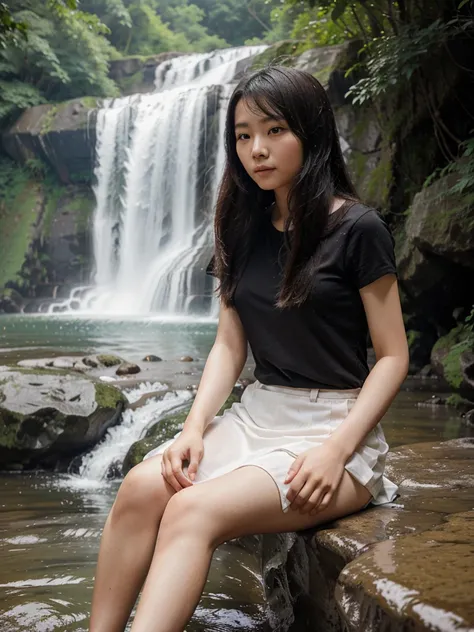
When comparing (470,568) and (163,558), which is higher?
(470,568)

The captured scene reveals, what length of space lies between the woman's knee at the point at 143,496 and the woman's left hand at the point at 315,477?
1.11 ft

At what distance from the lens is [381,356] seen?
1983 mm

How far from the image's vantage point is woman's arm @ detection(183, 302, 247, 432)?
7.20ft

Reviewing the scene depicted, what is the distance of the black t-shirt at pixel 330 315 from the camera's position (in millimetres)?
1951

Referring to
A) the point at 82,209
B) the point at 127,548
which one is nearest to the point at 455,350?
the point at 127,548

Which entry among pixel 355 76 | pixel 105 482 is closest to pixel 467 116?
pixel 355 76

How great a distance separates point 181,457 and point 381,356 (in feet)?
2.00

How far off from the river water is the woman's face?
4.81 feet

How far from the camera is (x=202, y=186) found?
1697 cm

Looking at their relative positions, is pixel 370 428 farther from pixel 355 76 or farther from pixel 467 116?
pixel 355 76

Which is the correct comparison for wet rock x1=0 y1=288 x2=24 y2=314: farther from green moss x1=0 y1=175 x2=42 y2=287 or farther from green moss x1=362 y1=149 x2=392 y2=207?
green moss x1=362 y1=149 x2=392 y2=207

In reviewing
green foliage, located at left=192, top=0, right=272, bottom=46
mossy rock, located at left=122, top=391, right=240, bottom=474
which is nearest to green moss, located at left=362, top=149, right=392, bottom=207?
mossy rock, located at left=122, top=391, right=240, bottom=474

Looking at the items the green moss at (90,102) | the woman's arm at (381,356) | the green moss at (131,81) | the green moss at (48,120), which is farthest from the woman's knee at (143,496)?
the green moss at (131,81)

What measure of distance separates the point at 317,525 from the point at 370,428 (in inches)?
11.5
